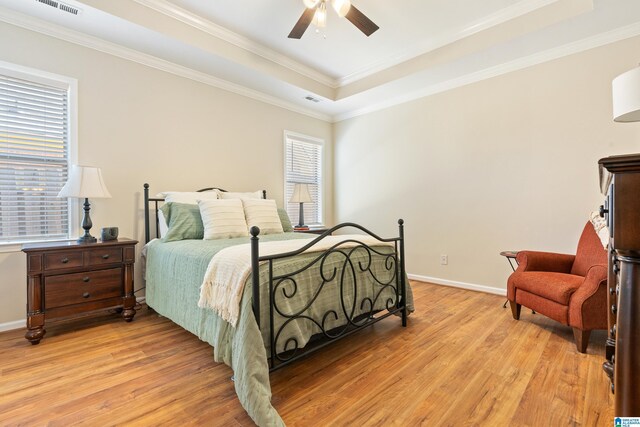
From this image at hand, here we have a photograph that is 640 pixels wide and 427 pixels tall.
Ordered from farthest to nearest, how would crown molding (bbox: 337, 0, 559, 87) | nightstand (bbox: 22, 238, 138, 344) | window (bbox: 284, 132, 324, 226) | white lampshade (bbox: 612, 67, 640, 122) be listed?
window (bbox: 284, 132, 324, 226) → crown molding (bbox: 337, 0, 559, 87) → nightstand (bbox: 22, 238, 138, 344) → white lampshade (bbox: 612, 67, 640, 122)

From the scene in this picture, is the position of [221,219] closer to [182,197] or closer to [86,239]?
[182,197]

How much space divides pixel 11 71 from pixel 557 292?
4801 mm

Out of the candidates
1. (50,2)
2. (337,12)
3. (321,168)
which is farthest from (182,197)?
(321,168)

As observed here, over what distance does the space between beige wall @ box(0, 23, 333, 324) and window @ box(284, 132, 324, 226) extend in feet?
1.56

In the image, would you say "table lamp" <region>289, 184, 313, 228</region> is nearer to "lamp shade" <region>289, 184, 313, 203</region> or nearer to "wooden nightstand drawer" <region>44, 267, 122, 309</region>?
"lamp shade" <region>289, 184, 313, 203</region>

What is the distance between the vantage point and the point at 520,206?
3.40 m

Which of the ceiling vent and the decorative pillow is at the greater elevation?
the ceiling vent

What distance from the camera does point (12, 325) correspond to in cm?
256

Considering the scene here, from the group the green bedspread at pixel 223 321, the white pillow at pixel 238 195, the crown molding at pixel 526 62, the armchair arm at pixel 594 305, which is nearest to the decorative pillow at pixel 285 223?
the white pillow at pixel 238 195

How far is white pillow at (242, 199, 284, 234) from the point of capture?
3.20 metres

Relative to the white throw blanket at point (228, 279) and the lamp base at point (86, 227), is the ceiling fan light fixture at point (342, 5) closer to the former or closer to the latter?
the white throw blanket at point (228, 279)

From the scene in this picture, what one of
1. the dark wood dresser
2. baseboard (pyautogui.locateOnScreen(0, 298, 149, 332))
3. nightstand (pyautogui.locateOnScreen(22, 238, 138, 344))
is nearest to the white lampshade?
the dark wood dresser

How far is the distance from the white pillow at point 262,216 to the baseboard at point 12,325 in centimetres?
207

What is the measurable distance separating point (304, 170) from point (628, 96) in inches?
157
